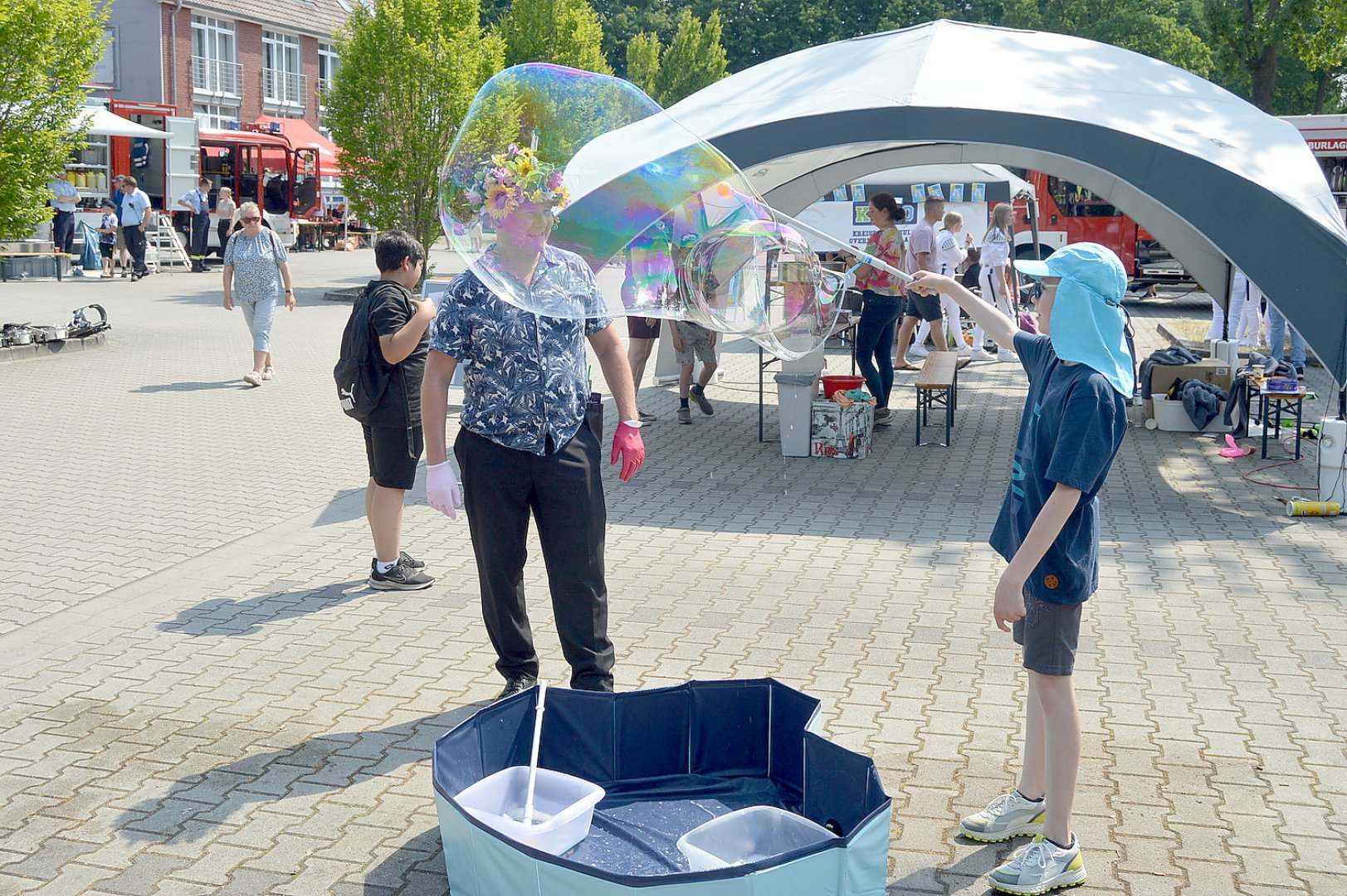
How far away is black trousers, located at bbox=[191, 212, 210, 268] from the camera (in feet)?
97.0

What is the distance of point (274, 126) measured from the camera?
4116 cm

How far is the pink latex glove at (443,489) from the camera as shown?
15.6 ft

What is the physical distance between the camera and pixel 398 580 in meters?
6.82

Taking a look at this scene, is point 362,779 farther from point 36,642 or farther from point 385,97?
point 385,97

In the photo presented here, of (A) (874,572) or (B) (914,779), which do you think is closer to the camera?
(B) (914,779)

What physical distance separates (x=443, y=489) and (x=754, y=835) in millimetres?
1774

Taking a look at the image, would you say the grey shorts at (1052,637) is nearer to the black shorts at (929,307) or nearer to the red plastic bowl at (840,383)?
the red plastic bowl at (840,383)

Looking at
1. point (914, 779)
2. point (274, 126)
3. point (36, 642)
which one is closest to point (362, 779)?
point (914, 779)

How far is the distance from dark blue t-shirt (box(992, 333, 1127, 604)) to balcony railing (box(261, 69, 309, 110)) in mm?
48277

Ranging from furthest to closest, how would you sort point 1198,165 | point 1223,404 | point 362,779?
1. point 1223,404
2. point 1198,165
3. point 362,779

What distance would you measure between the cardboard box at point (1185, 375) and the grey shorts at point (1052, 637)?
8820mm

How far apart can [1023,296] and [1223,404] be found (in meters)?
8.46

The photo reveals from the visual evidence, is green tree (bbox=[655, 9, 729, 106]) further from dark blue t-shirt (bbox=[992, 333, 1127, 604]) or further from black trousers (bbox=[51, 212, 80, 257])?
dark blue t-shirt (bbox=[992, 333, 1127, 604])

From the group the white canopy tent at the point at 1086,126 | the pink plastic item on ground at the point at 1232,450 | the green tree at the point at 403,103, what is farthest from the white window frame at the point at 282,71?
the pink plastic item on ground at the point at 1232,450
